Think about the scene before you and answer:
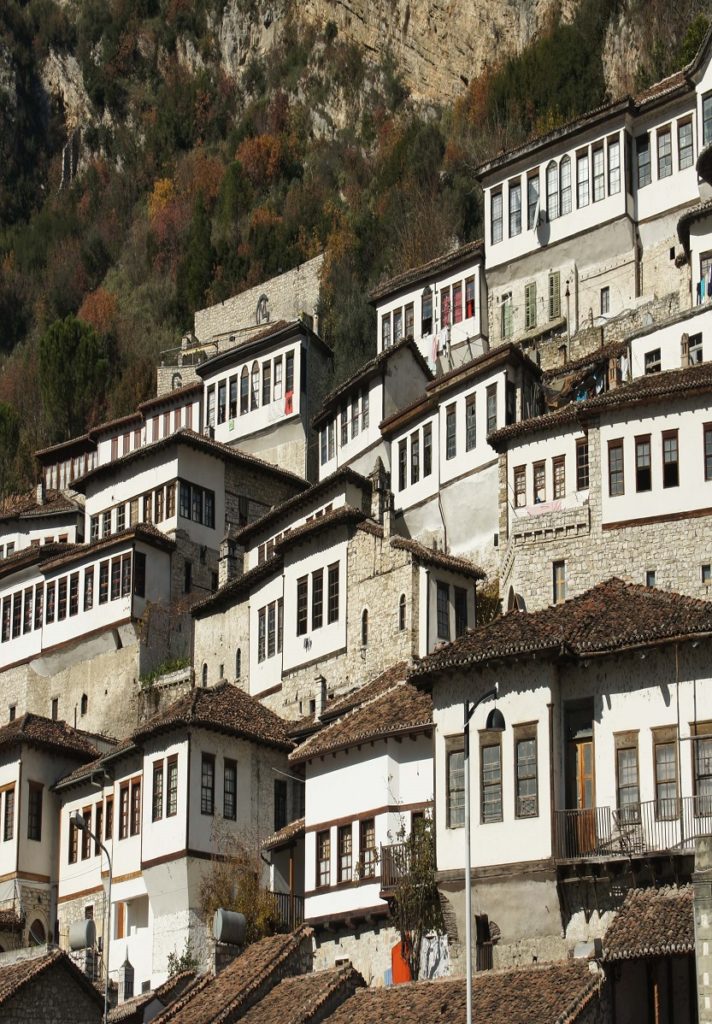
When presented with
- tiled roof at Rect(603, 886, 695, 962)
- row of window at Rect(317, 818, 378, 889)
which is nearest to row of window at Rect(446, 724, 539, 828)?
tiled roof at Rect(603, 886, 695, 962)

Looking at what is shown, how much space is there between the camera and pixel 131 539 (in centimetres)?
7550

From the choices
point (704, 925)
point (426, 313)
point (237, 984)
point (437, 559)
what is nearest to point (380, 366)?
point (426, 313)

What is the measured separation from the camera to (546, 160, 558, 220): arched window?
78.7 metres

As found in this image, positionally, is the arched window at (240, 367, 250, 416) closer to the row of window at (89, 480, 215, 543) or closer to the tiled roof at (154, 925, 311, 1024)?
the row of window at (89, 480, 215, 543)

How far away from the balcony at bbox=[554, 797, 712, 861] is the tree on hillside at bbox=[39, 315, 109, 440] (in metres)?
68.2

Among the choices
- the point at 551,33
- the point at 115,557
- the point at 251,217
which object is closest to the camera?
the point at 115,557

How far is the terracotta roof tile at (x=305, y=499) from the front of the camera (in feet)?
224

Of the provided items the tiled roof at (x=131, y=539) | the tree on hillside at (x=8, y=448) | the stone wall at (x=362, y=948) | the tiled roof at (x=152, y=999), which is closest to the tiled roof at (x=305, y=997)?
the stone wall at (x=362, y=948)

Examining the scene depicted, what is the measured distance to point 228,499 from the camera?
79.7 meters

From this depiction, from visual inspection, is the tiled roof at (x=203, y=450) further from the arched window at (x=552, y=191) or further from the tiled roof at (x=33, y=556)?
the arched window at (x=552, y=191)

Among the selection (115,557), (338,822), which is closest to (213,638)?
(115,557)

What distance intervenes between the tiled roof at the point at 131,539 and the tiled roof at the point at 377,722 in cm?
2389

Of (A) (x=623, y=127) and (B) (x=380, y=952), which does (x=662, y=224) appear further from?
(B) (x=380, y=952)

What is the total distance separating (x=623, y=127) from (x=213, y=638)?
81.5 feet
